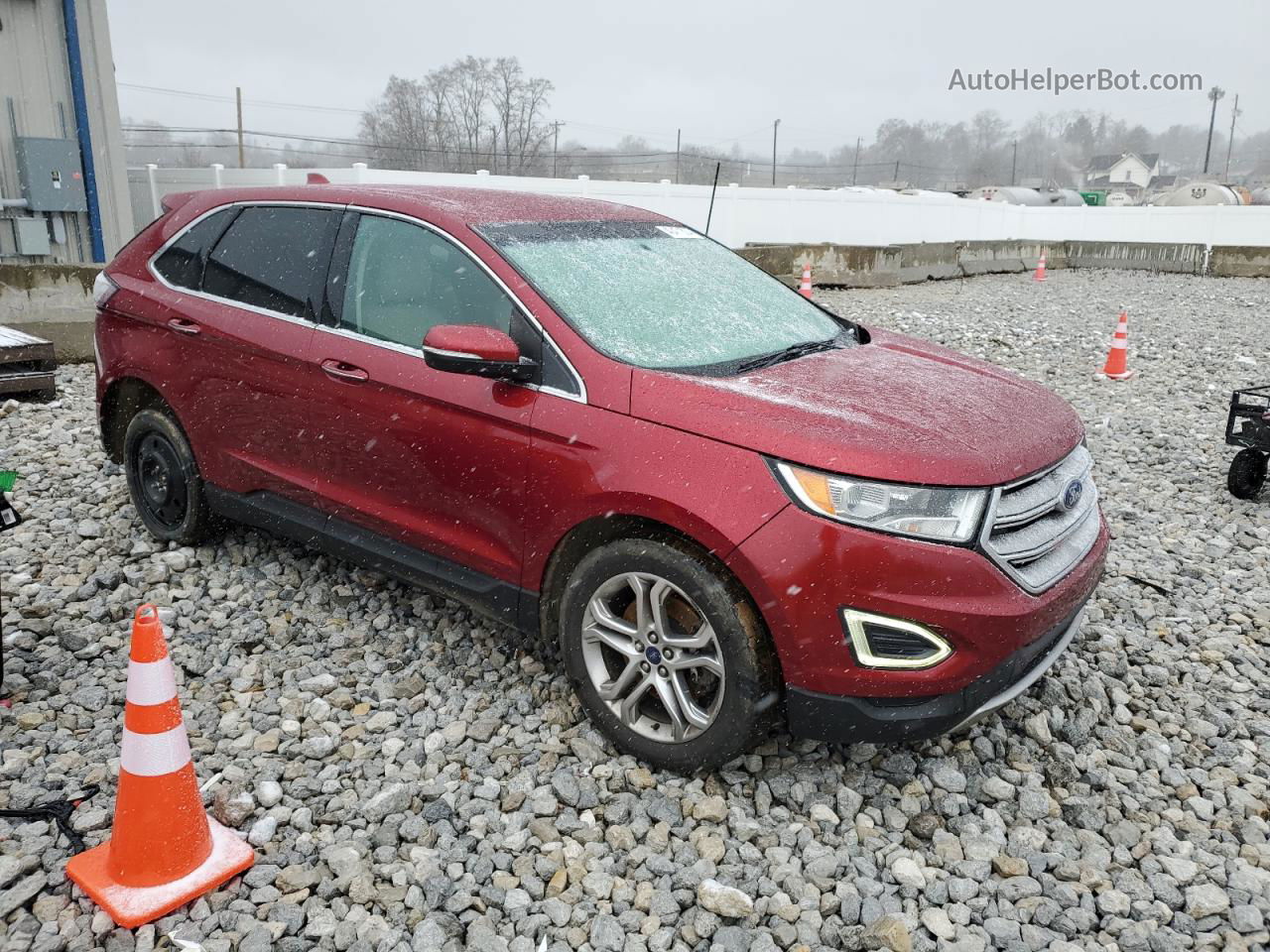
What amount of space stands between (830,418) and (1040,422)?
834 mm

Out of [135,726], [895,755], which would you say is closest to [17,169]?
[135,726]

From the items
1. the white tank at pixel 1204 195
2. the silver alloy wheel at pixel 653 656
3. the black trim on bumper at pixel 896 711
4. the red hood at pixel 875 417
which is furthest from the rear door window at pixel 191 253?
the white tank at pixel 1204 195

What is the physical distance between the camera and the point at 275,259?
413 centimetres

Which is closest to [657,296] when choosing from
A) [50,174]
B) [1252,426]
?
[1252,426]

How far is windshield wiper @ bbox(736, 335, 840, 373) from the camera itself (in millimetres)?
3386

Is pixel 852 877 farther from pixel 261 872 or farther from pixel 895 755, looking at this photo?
pixel 261 872

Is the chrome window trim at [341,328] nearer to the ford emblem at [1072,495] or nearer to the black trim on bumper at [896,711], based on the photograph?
the black trim on bumper at [896,711]

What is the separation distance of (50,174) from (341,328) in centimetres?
944

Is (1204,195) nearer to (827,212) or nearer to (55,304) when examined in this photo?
(827,212)

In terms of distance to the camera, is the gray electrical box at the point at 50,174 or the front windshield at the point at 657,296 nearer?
the front windshield at the point at 657,296

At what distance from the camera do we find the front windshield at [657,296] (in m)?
3.34

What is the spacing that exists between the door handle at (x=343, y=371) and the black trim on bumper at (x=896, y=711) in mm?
1906

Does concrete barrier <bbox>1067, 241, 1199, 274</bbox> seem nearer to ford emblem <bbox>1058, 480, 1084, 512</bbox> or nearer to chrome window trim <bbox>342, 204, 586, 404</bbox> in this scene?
ford emblem <bbox>1058, 480, 1084, 512</bbox>

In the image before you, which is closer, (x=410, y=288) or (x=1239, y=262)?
(x=410, y=288)
